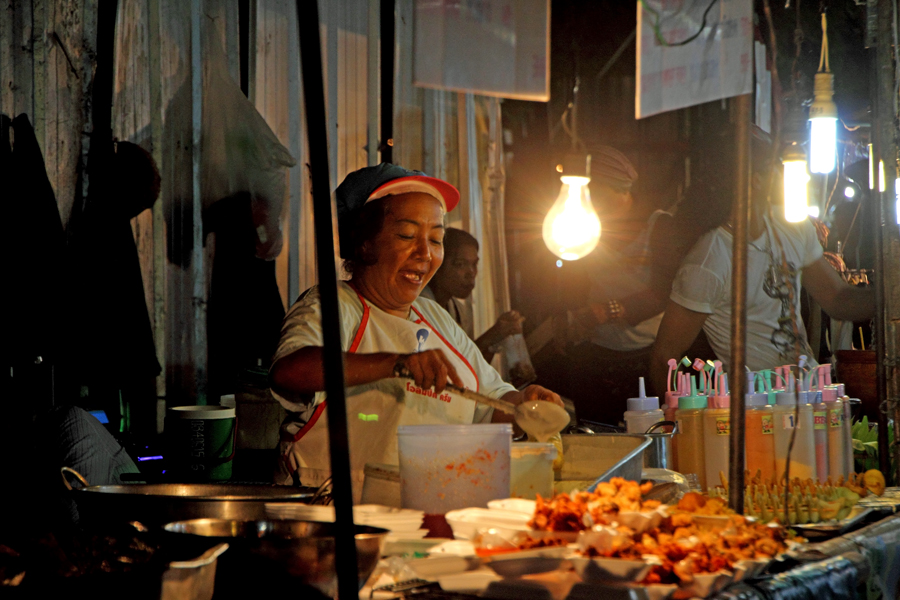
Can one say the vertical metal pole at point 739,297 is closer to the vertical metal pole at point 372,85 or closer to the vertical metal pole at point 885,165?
the vertical metal pole at point 885,165

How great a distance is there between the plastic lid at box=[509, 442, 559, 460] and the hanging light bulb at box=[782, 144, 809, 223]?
9.96 feet

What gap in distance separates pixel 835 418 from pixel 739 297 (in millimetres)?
1043

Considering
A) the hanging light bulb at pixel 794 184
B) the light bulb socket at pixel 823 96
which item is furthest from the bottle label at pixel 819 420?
the light bulb socket at pixel 823 96

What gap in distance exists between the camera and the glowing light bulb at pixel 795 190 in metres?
4.06

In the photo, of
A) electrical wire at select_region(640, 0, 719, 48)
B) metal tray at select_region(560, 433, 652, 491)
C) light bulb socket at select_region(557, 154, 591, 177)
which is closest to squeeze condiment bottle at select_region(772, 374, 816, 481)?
metal tray at select_region(560, 433, 652, 491)

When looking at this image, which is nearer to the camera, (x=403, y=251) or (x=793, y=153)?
(x=403, y=251)

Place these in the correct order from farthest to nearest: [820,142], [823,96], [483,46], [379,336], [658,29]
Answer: [820,142], [823,96], [379,336], [658,29], [483,46]

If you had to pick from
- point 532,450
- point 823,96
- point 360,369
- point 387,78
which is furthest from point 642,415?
point 387,78

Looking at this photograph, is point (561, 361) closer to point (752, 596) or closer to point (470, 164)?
point (470, 164)

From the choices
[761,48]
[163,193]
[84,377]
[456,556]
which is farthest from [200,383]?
[761,48]

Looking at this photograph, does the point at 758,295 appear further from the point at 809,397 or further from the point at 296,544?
the point at 296,544

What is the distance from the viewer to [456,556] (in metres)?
1.13

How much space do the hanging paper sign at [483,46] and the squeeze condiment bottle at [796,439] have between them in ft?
3.87

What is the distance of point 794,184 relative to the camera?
13.4 feet
